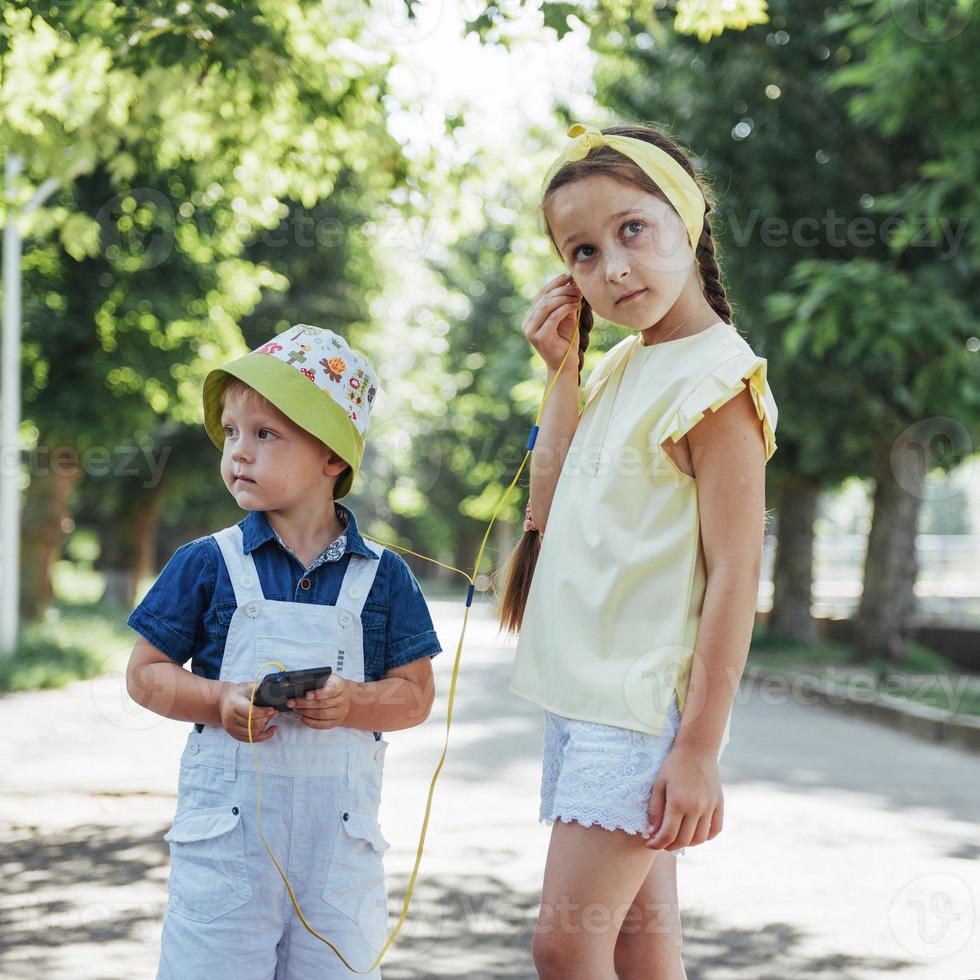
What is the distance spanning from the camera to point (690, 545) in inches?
84.7

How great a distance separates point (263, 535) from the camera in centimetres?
236

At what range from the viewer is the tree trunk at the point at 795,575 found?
19.4 m

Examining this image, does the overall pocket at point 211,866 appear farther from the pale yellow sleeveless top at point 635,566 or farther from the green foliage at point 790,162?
the green foliage at point 790,162

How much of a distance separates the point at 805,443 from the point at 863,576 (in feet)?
6.10

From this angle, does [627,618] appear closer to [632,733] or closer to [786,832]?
[632,733]

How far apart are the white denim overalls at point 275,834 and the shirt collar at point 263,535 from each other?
3 cm

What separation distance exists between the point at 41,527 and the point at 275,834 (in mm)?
14570

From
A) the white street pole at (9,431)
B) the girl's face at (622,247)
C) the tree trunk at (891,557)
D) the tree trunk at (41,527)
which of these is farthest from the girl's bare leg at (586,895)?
the tree trunk at (41,527)

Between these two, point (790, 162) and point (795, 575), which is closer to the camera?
point (790, 162)

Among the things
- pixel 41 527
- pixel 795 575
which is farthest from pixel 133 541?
pixel 795 575

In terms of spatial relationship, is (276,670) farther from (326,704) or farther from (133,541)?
(133,541)

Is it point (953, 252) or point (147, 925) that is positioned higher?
point (953, 252)

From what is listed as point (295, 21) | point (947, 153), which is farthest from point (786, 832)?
point (947, 153)

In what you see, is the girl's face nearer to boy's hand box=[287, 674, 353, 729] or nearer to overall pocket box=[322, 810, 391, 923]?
boy's hand box=[287, 674, 353, 729]
